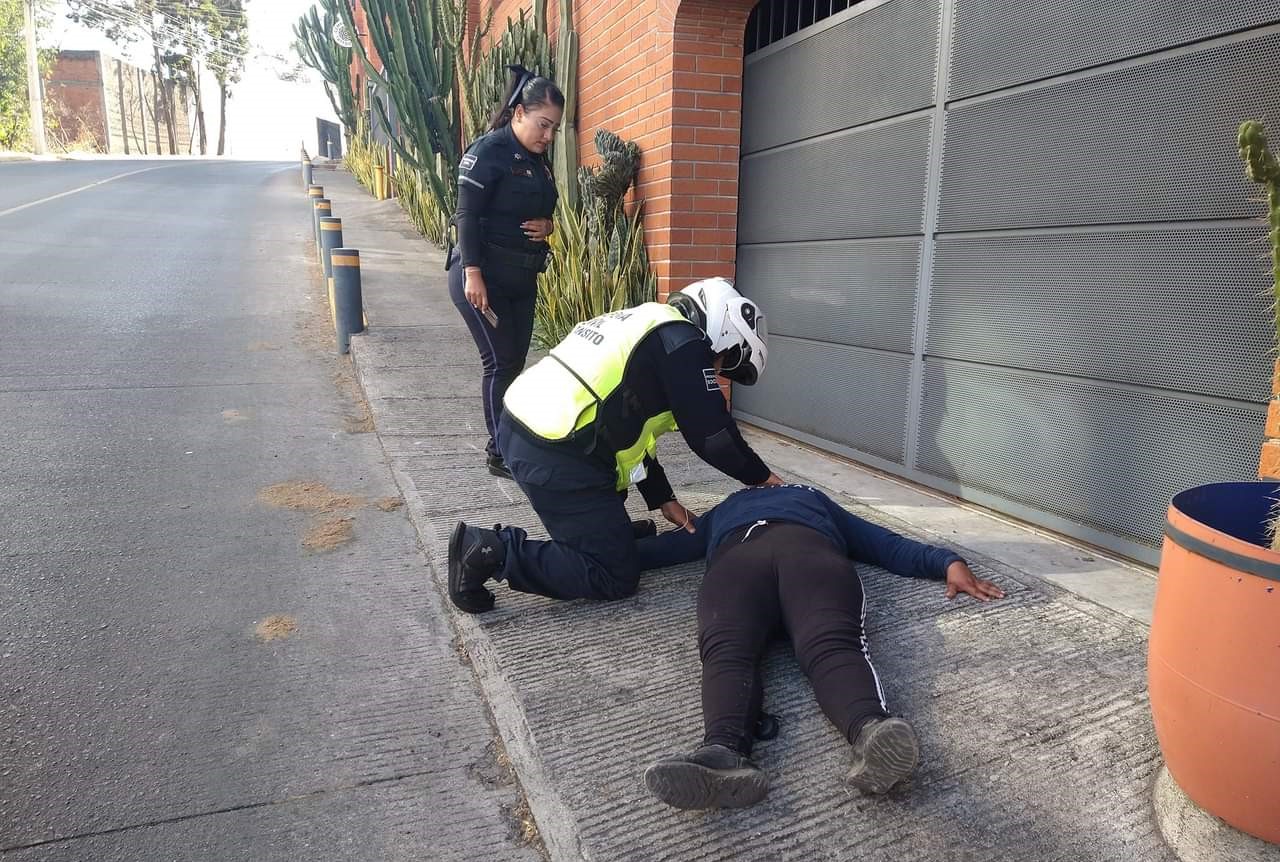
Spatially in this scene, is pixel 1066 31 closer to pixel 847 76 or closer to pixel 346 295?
pixel 847 76

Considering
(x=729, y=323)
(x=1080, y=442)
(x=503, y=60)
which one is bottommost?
(x=1080, y=442)

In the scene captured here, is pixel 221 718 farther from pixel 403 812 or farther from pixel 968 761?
pixel 968 761

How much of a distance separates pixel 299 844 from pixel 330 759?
1.07 ft

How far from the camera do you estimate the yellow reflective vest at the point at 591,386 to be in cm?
302

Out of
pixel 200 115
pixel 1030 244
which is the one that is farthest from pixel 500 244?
pixel 200 115

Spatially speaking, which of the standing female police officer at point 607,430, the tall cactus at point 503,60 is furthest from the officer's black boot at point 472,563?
the tall cactus at point 503,60

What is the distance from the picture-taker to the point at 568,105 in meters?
7.58

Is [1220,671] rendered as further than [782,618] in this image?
No

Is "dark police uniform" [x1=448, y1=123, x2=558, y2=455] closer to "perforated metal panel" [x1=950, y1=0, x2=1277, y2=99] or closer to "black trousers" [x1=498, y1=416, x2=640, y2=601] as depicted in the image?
"black trousers" [x1=498, y1=416, x2=640, y2=601]

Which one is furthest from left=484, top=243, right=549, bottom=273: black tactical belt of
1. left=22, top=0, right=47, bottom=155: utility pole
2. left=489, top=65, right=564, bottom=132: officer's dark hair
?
left=22, top=0, right=47, bottom=155: utility pole

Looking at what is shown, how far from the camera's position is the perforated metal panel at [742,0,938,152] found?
4457mm

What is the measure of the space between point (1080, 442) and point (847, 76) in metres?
2.51

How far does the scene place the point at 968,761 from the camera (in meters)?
2.26

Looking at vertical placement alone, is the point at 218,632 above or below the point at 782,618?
below
